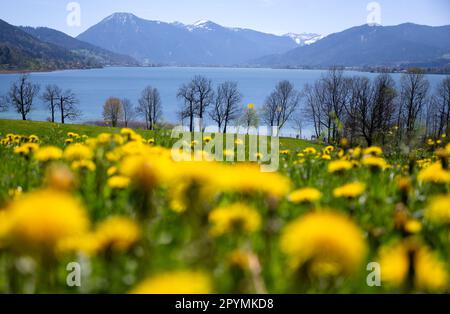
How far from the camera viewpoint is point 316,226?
3.21 ft

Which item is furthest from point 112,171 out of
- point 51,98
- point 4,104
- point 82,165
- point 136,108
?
point 136,108

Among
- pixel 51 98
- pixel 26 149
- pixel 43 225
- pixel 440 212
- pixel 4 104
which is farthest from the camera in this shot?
pixel 51 98

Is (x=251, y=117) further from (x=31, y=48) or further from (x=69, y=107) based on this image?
(x=31, y=48)

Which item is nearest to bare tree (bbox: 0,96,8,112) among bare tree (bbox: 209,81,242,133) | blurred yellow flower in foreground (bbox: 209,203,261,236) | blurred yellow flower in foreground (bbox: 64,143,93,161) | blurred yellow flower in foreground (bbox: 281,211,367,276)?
bare tree (bbox: 209,81,242,133)

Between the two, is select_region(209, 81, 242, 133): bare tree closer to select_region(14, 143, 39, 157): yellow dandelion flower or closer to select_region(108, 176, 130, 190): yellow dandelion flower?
select_region(14, 143, 39, 157): yellow dandelion flower

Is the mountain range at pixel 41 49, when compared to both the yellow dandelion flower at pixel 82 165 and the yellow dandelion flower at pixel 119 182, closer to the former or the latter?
the yellow dandelion flower at pixel 82 165

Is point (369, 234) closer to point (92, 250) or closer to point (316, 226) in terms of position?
point (316, 226)

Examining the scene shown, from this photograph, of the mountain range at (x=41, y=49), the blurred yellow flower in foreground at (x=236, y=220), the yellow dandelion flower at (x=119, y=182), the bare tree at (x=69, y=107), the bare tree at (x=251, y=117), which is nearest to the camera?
the blurred yellow flower in foreground at (x=236, y=220)

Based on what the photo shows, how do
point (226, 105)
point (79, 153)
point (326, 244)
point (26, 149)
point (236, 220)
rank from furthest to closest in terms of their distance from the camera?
1. point (226, 105)
2. point (26, 149)
3. point (79, 153)
4. point (236, 220)
5. point (326, 244)

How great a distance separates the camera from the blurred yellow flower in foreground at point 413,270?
1.05 meters

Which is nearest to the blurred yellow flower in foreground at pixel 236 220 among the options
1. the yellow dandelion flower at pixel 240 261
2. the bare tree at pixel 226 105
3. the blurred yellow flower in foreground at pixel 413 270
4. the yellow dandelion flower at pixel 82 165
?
the yellow dandelion flower at pixel 240 261

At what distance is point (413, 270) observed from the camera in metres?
1.06

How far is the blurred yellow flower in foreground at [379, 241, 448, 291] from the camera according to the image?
1.05 m
